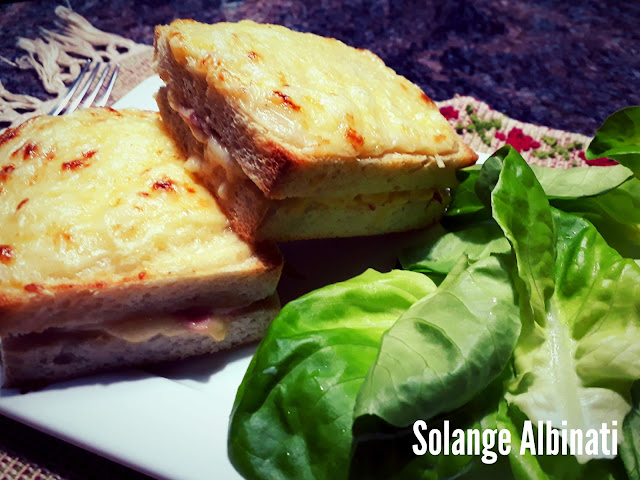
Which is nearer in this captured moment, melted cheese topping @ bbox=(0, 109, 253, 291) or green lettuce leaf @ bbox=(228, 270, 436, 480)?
green lettuce leaf @ bbox=(228, 270, 436, 480)

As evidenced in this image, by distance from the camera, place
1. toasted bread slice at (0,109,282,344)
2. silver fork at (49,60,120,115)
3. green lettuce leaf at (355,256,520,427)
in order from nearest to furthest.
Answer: green lettuce leaf at (355,256,520,427), toasted bread slice at (0,109,282,344), silver fork at (49,60,120,115)

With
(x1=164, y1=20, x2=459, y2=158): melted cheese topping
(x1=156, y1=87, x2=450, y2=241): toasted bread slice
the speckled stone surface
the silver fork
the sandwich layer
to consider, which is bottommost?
the speckled stone surface

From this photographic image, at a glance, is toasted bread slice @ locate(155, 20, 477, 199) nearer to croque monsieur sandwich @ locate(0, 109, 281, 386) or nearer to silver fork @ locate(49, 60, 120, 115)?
croque monsieur sandwich @ locate(0, 109, 281, 386)

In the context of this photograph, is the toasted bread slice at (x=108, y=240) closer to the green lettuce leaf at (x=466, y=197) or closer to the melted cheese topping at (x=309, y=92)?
the melted cheese topping at (x=309, y=92)

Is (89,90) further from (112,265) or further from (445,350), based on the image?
(445,350)

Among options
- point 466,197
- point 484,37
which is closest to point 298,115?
point 466,197

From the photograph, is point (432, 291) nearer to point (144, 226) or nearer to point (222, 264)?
point (222, 264)

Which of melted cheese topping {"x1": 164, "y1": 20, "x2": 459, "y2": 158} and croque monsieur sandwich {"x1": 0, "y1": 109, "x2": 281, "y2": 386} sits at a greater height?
melted cheese topping {"x1": 164, "y1": 20, "x2": 459, "y2": 158}

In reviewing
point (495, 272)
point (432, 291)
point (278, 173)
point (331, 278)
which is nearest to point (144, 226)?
point (278, 173)

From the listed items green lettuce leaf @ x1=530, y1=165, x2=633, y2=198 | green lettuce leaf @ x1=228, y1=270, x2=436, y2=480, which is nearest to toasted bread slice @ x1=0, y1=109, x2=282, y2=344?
green lettuce leaf @ x1=228, y1=270, x2=436, y2=480
